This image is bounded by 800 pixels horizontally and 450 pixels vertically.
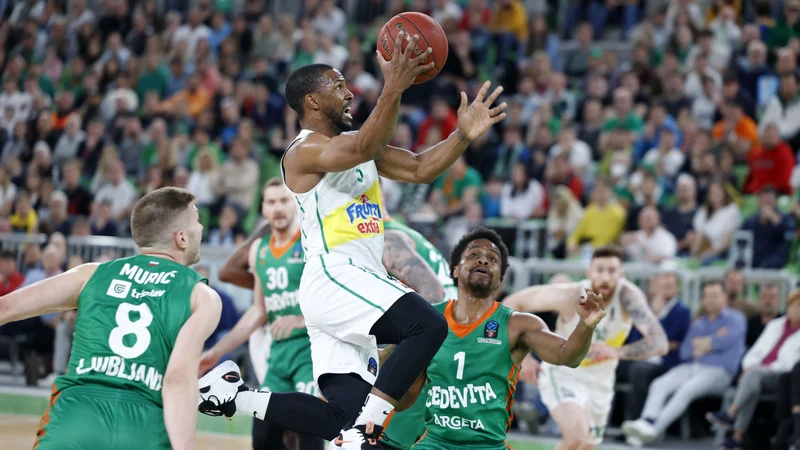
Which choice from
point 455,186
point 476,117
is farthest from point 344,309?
point 455,186

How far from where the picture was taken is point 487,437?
579cm

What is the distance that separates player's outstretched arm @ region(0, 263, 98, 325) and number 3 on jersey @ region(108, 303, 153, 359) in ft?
0.82

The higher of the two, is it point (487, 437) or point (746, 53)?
point (746, 53)

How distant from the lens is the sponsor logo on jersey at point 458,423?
5.80 m

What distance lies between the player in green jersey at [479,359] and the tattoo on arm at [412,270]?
0.44 m

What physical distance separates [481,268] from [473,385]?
2.06 feet

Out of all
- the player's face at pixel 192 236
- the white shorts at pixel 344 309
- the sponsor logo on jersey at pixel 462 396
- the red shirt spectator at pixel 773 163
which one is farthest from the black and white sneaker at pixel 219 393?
the red shirt spectator at pixel 773 163

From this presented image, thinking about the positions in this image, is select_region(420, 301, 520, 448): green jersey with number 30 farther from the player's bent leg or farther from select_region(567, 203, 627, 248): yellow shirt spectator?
select_region(567, 203, 627, 248): yellow shirt spectator

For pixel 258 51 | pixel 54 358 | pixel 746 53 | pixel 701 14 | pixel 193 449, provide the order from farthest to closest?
pixel 258 51
pixel 701 14
pixel 746 53
pixel 54 358
pixel 193 449

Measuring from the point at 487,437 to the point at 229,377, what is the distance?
1382 mm

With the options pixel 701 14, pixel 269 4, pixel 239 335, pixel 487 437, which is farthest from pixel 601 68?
pixel 487 437

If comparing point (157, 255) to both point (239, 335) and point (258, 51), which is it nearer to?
point (239, 335)

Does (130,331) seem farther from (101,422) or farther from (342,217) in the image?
(342,217)

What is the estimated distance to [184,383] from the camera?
4.33 meters
